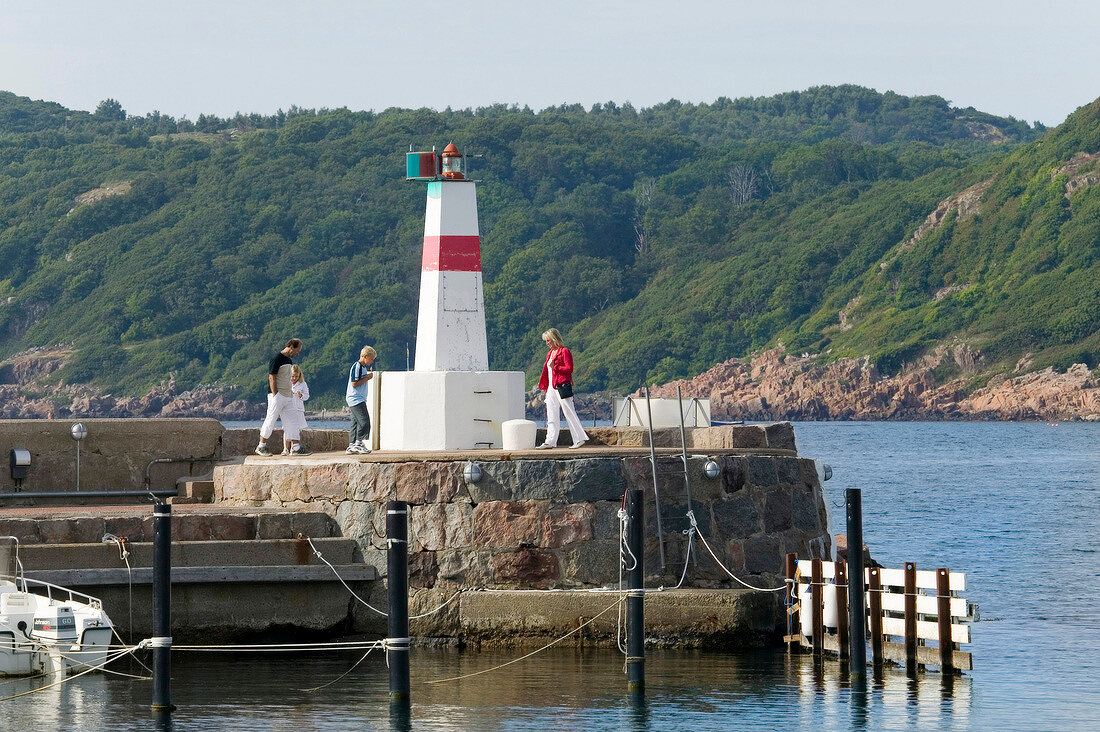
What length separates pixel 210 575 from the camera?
650 inches

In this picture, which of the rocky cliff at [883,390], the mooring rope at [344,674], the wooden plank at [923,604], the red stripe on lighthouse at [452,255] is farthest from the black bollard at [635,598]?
the rocky cliff at [883,390]

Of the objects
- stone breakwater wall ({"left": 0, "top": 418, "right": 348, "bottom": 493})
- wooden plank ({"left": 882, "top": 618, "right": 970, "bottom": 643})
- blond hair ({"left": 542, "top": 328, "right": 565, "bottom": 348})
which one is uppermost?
blond hair ({"left": 542, "top": 328, "right": 565, "bottom": 348})

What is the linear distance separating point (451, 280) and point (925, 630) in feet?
22.7

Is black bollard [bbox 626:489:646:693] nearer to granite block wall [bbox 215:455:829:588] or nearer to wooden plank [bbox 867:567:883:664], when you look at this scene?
granite block wall [bbox 215:455:829:588]

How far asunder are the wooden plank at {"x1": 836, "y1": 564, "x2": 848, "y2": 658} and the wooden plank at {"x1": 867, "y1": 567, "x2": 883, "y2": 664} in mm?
231

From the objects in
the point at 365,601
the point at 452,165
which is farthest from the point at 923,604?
the point at 452,165

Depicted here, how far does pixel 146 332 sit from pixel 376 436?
4583 inches

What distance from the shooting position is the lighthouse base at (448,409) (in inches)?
762

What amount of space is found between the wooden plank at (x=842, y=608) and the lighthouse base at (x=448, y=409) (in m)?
4.30

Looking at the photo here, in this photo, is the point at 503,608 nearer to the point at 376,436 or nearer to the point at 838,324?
the point at 376,436

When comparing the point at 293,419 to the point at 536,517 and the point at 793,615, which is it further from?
the point at 793,615

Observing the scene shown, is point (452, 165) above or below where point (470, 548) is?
above

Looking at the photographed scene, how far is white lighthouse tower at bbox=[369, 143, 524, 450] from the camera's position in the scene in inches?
764

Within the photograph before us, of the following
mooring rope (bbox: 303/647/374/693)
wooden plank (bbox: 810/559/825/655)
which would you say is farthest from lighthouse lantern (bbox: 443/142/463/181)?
wooden plank (bbox: 810/559/825/655)
